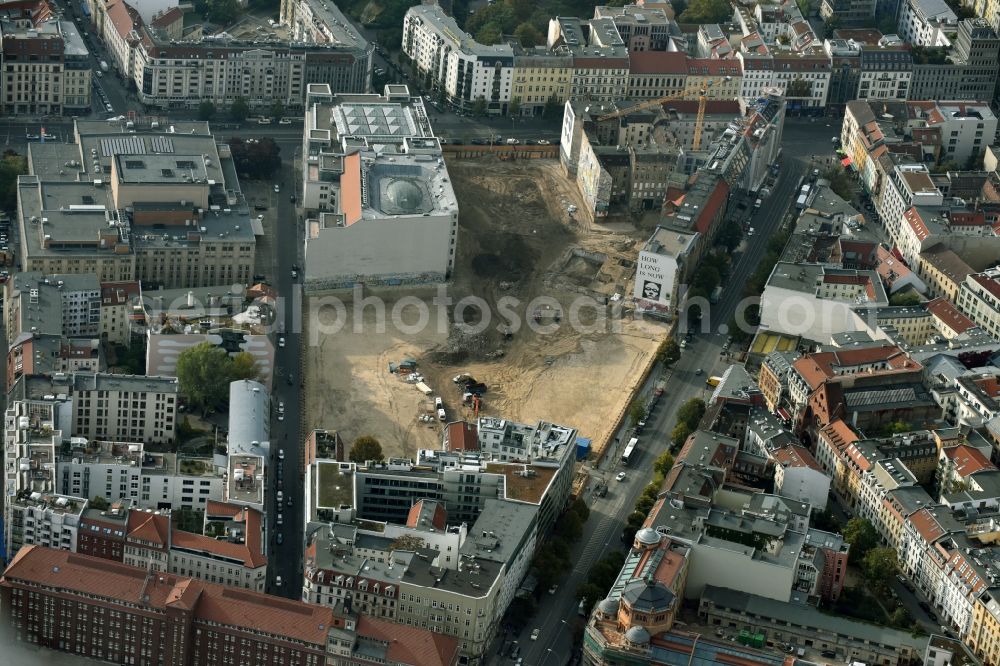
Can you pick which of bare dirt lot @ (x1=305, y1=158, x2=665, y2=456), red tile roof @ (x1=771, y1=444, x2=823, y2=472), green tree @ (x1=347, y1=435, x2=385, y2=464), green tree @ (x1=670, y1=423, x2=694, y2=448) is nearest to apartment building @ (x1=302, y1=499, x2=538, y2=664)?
green tree @ (x1=347, y1=435, x2=385, y2=464)

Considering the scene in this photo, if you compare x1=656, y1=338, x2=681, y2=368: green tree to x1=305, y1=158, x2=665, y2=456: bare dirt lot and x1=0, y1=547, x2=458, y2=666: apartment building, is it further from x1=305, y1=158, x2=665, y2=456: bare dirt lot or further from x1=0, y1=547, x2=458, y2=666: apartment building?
x1=0, y1=547, x2=458, y2=666: apartment building

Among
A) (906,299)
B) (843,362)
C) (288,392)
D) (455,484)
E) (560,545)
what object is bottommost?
(288,392)

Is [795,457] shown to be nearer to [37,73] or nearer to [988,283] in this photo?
[988,283]

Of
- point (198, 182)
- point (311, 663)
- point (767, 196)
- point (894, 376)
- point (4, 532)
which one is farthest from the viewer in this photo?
point (767, 196)

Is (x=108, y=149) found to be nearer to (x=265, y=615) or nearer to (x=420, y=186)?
(x=420, y=186)

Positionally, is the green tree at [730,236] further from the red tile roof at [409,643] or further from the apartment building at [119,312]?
the red tile roof at [409,643]

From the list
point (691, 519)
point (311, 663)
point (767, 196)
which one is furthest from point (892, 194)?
point (311, 663)

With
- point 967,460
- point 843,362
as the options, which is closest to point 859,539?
point 967,460
